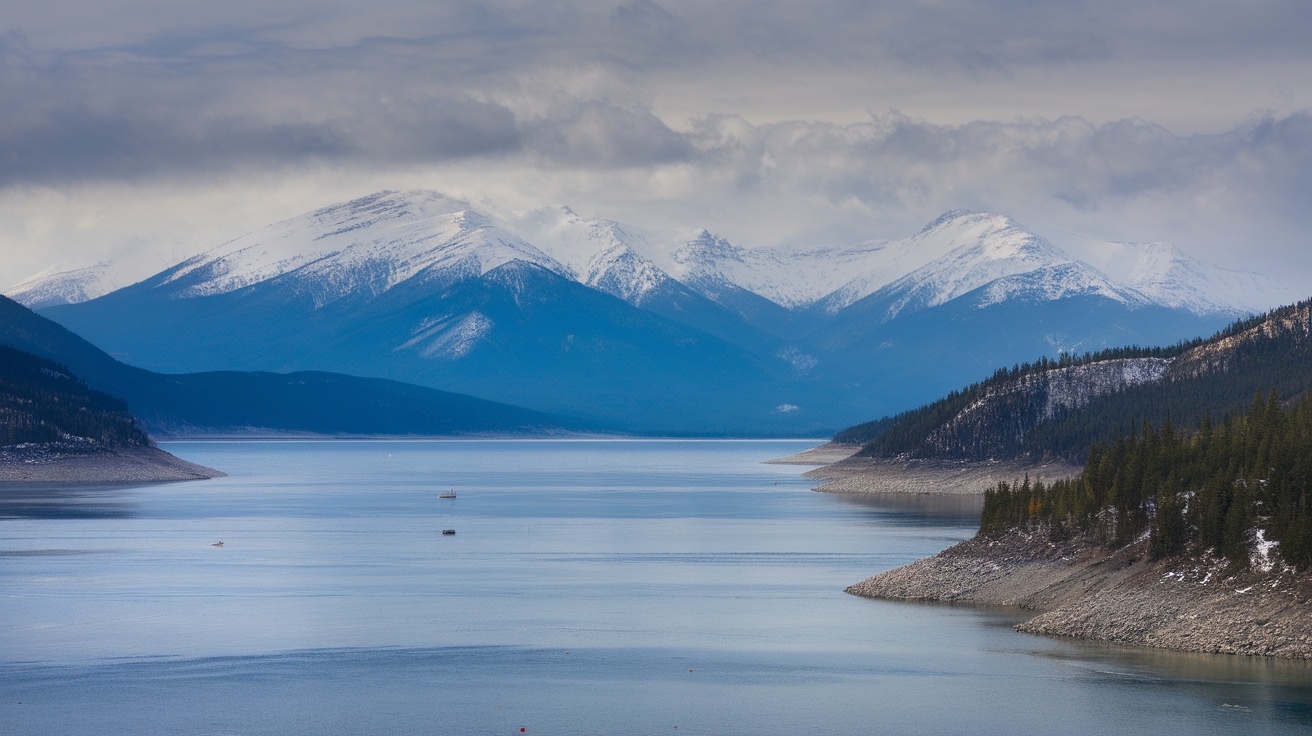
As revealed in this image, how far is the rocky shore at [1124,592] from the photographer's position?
6366 cm

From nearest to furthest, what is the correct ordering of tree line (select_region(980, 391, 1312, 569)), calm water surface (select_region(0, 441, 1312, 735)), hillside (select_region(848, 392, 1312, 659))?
calm water surface (select_region(0, 441, 1312, 735)) < hillside (select_region(848, 392, 1312, 659)) < tree line (select_region(980, 391, 1312, 569))

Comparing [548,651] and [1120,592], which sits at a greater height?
[1120,592]

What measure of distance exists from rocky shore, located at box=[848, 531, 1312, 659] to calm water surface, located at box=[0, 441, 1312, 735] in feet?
3.59

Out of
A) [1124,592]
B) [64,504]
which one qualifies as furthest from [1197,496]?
[64,504]

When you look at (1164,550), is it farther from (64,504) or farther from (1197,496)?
(64,504)

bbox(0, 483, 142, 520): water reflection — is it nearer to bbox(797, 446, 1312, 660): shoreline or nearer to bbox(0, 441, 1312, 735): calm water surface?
bbox(0, 441, 1312, 735): calm water surface

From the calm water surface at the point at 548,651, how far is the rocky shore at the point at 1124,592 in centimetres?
109

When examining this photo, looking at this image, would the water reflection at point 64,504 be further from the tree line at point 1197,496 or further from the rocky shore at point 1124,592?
the tree line at point 1197,496

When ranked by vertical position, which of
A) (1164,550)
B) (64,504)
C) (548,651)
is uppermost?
(1164,550)

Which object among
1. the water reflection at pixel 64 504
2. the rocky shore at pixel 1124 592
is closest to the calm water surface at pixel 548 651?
the rocky shore at pixel 1124 592

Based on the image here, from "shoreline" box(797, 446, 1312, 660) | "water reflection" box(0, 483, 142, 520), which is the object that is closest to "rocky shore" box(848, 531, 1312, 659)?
"shoreline" box(797, 446, 1312, 660)

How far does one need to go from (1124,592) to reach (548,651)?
930 inches

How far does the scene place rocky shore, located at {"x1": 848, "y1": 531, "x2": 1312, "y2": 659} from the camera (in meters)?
63.7

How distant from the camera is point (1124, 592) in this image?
233 feet
